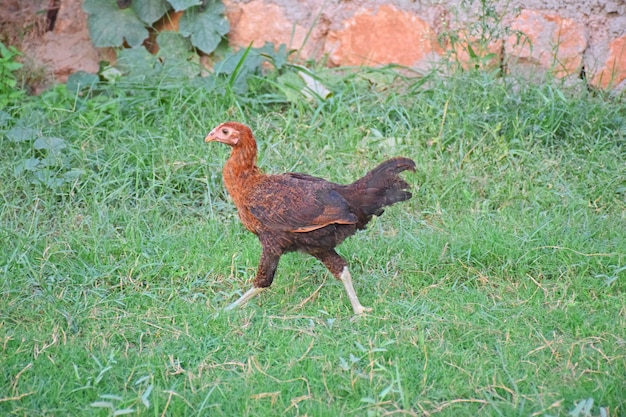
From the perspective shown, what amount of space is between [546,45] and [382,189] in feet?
9.13

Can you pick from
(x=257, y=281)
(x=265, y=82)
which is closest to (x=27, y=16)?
(x=265, y=82)

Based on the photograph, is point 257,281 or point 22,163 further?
point 22,163

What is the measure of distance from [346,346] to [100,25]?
3863 mm

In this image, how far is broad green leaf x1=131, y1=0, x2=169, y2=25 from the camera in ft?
22.1

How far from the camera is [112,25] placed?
670cm

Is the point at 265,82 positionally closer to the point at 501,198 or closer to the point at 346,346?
the point at 501,198

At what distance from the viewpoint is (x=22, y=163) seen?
226 inches

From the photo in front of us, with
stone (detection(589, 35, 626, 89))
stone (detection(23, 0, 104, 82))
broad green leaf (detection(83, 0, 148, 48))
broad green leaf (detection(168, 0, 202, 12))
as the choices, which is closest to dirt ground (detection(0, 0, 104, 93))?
stone (detection(23, 0, 104, 82))

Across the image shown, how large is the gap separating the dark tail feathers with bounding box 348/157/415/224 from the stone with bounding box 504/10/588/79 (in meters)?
2.46

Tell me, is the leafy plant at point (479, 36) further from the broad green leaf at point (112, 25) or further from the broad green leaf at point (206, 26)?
the broad green leaf at point (112, 25)

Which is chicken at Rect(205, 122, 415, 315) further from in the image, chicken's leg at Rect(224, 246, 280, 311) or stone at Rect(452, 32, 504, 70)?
stone at Rect(452, 32, 504, 70)

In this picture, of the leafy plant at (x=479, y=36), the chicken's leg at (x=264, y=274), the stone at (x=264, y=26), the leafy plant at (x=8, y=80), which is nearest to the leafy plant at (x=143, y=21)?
the stone at (x=264, y=26)

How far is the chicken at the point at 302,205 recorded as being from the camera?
434 centimetres

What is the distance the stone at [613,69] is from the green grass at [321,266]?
0.17 metres
